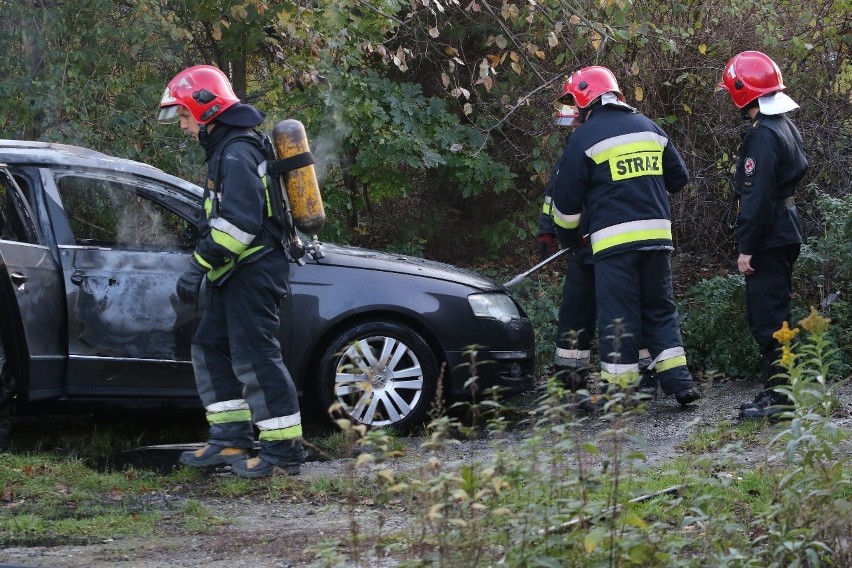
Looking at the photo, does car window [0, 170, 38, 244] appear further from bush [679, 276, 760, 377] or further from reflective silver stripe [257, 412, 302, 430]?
bush [679, 276, 760, 377]

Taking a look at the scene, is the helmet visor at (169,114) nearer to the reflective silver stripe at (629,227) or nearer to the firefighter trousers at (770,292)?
the reflective silver stripe at (629,227)

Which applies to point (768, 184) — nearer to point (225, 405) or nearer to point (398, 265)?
point (398, 265)

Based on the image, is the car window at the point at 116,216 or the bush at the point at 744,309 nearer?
the car window at the point at 116,216

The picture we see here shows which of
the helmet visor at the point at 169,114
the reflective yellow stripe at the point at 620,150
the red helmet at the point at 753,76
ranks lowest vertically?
the reflective yellow stripe at the point at 620,150

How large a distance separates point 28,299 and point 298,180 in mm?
1600

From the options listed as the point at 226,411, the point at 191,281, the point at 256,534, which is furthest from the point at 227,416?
the point at 256,534

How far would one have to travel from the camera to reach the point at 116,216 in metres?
6.73

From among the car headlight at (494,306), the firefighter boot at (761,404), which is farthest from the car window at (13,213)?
the firefighter boot at (761,404)

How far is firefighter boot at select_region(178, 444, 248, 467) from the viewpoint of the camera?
6219 millimetres

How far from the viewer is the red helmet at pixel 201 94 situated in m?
5.95

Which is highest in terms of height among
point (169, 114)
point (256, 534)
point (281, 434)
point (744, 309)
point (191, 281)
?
point (169, 114)

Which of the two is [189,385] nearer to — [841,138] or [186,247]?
[186,247]

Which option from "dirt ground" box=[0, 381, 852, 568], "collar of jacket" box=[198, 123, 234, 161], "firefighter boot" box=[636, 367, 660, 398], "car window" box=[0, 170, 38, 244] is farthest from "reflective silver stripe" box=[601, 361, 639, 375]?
"car window" box=[0, 170, 38, 244]

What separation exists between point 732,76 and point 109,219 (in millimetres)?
3608
